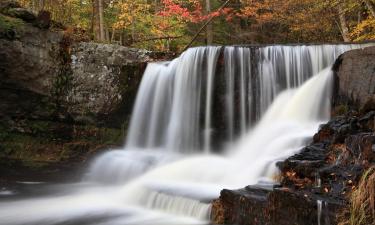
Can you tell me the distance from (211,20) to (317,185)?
12301 millimetres

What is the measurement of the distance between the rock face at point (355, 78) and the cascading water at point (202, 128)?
403mm

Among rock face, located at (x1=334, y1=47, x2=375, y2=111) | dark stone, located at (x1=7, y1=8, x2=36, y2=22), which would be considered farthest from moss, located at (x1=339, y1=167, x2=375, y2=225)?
dark stone, located at (x1=7, y1=8, x2=36, y2=22)

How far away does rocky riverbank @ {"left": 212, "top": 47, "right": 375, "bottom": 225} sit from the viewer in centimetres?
454

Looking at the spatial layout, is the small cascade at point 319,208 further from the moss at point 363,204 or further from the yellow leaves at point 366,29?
the yellow leaves at point 366,29

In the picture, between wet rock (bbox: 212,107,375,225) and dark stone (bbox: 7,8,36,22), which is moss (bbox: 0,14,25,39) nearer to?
dark stone (bbox: 7,8,36,22)

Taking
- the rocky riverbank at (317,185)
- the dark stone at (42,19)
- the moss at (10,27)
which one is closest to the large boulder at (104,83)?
the dark stone at (42,19)

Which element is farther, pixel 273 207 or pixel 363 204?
pixel 273 207

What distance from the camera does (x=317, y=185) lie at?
4.99 metres

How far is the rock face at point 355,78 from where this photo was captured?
7434 millimetres

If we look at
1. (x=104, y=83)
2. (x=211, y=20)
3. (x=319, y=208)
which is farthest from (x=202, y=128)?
(x=211, y=20)

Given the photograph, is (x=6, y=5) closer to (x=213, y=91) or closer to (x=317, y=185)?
(x=213, y=91)

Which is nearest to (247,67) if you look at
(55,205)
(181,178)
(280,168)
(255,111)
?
(255,111)

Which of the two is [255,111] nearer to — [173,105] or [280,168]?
[173,105]

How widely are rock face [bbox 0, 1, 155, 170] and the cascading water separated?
0.54m
